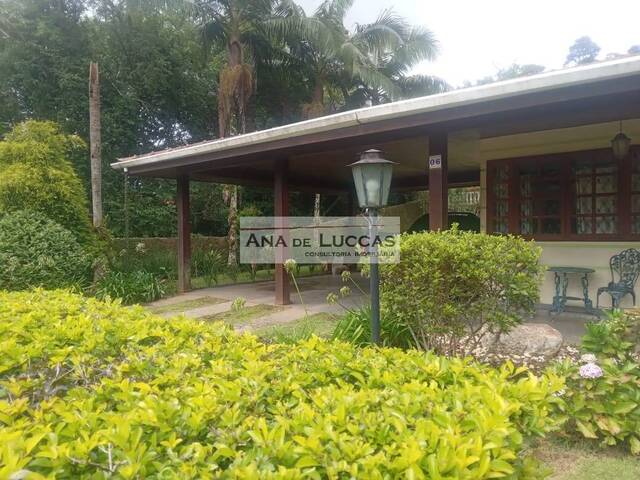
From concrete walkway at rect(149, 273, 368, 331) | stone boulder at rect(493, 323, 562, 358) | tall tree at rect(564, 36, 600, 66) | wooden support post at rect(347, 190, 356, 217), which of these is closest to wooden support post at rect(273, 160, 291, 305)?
concrete walkway at rect(149, 273, 368, 331)

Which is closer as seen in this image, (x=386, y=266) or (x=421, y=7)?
(x=386, y=266)

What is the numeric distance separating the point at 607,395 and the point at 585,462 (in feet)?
1.39

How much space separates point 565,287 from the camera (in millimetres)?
5949

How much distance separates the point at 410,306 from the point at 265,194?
44.4ft

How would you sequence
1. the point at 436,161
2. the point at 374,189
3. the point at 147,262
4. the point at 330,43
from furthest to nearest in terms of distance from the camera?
the point at 330,43 → the point at 147,262 → the point at 436,161 → the point at 374,189

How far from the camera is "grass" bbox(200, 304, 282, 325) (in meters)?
6.31

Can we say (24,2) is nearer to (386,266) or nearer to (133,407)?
(386,266)

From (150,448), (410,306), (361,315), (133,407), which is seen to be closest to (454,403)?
(150,448)

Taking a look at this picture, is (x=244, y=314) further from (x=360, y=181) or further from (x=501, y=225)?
(x=501, y=225)

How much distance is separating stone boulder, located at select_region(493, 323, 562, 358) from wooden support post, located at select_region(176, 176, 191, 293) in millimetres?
6606

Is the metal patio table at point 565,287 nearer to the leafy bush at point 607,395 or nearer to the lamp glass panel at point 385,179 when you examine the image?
the leafy bush at point 607,395

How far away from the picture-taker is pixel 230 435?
1219mm

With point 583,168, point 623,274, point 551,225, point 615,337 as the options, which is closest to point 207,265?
point 551,225

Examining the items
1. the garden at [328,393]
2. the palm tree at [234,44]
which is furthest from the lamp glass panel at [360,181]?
the palm tree at [234,44]
